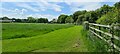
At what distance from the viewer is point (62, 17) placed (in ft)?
400

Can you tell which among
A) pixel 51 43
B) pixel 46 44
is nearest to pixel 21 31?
pixel 51 43

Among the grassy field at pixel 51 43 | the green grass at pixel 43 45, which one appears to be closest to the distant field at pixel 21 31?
the grassy field at pixel 51 43

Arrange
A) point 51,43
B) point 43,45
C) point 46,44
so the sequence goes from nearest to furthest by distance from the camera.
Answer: point 43,45
point 46,44
point 51,43

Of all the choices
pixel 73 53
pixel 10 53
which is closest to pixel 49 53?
pixel 73 53

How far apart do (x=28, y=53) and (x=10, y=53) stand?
644 mm

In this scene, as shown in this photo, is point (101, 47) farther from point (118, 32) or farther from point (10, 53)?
point (10, 53)

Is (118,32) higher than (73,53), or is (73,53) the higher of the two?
(118,32)

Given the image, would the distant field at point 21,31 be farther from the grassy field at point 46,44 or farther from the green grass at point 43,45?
the green grass at point 43,45

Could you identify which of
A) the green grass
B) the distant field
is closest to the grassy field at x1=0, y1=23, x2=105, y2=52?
the green grass

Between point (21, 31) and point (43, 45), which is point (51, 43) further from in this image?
point (21, 31)

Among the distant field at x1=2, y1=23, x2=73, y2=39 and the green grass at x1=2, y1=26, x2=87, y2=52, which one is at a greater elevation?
the green grass at x1=2, y1=26, x2=87, y2=52

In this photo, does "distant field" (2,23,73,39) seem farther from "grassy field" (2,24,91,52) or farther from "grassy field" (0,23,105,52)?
"grassy field" (2,24,91,52)

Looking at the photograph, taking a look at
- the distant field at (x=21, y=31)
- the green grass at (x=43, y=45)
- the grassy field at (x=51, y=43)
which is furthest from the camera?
the distant field at (x=21, y=31)

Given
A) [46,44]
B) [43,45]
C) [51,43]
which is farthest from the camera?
[51,43]
